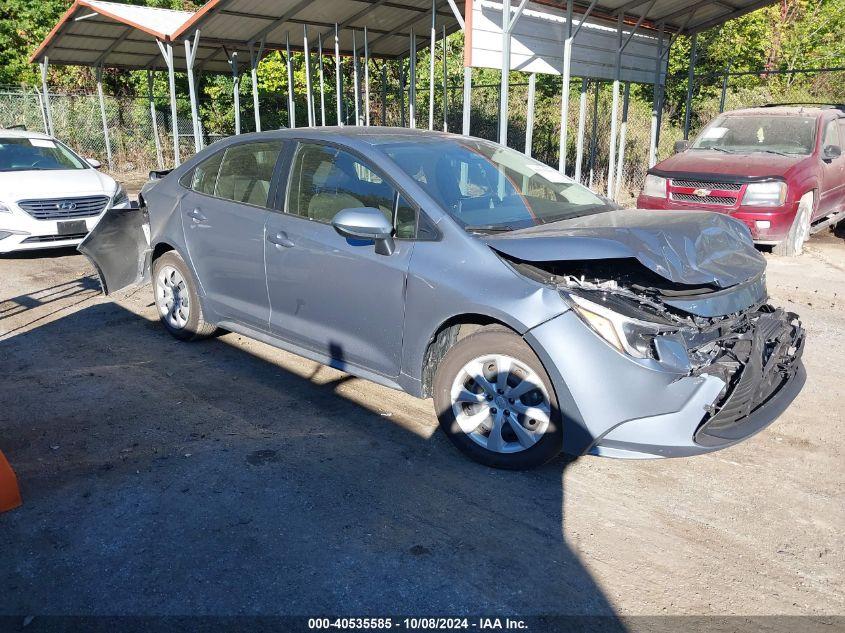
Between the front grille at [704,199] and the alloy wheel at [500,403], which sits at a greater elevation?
the front grille at [704,199]

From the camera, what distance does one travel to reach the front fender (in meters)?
5.98

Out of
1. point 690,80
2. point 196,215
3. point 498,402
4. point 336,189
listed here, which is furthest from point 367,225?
point 690,80

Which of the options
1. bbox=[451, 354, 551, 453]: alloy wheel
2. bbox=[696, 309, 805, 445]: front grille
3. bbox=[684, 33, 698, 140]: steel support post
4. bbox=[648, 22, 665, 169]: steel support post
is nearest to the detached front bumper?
bbox=[696, 309, 805, 445]: front grille

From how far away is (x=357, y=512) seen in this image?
341 centimetres

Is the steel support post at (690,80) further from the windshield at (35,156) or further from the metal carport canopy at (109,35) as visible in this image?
the windshield at (35,156)

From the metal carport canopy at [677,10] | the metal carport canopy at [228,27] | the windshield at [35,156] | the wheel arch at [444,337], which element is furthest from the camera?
the metal carport canopy at [228,27]

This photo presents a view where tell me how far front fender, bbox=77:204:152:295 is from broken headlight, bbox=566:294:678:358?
4045mm

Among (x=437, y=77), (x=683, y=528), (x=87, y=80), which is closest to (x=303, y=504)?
(x=683, y=528)

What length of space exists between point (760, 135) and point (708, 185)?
1786 millimetres

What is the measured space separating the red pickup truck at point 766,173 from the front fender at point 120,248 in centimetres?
640

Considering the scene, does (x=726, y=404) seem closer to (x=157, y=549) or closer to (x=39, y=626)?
(x=157, y=549)

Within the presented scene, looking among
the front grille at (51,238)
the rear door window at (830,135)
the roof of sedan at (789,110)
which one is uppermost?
the roof of sedan at (789,110)

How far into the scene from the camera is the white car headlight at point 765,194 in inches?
342

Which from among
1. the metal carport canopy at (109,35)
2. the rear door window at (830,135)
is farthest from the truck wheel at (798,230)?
the metal carport canopy at (109,35)
